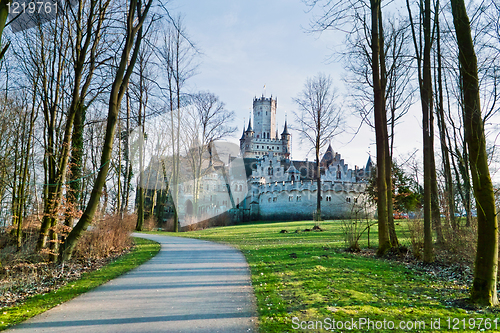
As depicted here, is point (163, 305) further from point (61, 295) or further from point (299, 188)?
point (299, 188)

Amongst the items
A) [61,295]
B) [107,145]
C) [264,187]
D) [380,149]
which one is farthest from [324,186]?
[61,295]

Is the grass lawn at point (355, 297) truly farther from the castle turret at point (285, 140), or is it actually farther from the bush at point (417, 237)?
the castle turret at point (285, 140)

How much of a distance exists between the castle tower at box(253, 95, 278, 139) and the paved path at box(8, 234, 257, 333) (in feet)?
323

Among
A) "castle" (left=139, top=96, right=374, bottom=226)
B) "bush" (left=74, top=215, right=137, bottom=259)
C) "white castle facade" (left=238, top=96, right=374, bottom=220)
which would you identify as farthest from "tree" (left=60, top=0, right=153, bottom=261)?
"white castle facade" (left=238, top=96, right=374, bottom=220)

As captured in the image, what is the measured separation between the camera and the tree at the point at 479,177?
5.43m

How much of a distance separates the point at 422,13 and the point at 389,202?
20.5 ft

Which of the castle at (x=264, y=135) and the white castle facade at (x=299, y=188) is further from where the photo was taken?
the castle at (x=264, y=135)

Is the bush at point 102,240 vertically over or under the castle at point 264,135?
under

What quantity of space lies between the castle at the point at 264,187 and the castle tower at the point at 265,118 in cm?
3801

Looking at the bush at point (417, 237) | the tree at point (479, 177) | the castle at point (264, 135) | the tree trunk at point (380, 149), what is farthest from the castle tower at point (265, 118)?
the tree at point (479, 177)

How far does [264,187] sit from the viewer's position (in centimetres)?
4956

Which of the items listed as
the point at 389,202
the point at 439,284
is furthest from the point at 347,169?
the point at 439,284

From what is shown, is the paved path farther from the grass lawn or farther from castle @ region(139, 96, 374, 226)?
castle @ region(139, 96, 374, 226)

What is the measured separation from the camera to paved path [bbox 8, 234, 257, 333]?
4.43 meters
